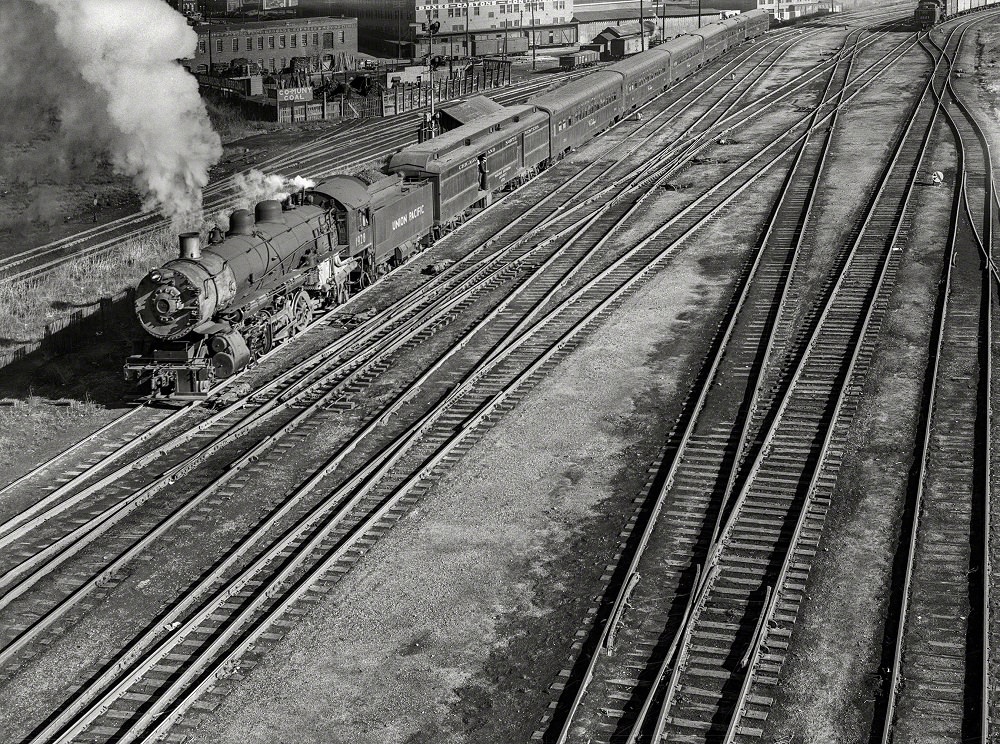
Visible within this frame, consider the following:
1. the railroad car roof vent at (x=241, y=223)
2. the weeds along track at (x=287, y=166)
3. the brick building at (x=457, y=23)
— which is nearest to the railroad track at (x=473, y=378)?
the railroad car roof vent at (x=241, y=223)

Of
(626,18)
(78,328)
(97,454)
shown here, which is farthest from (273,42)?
(97,454)

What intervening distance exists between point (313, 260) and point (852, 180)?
71.4 ft

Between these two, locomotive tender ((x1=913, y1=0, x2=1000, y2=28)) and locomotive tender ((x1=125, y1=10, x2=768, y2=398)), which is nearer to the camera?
locomotive tender ((x1=125, y1=10, x2=768, y2=398))

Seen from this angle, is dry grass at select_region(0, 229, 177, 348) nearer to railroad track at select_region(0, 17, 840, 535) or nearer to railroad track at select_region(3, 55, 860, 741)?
railroad track at select_region(0, 17, 840, 535)

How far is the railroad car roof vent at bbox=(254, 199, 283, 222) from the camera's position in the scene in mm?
24047

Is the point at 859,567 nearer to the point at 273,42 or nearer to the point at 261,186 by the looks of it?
the point at 261,186

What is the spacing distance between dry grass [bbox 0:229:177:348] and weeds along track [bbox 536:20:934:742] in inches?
645

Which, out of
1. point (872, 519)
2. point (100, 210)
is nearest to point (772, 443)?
point (872, 519)

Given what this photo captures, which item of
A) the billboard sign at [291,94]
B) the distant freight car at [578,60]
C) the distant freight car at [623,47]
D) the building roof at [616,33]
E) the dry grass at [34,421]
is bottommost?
the dry grass at [34,421]

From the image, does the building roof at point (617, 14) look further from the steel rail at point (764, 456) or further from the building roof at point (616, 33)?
the steel rail at point (764, 456)

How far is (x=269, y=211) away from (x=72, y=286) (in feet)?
30.1

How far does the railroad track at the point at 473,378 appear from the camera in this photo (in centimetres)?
1628

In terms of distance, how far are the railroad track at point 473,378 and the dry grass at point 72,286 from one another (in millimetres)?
9776

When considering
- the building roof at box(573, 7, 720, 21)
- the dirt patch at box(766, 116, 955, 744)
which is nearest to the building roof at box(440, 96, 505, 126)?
the dirt patch at box(766, 116, 955, 744)
